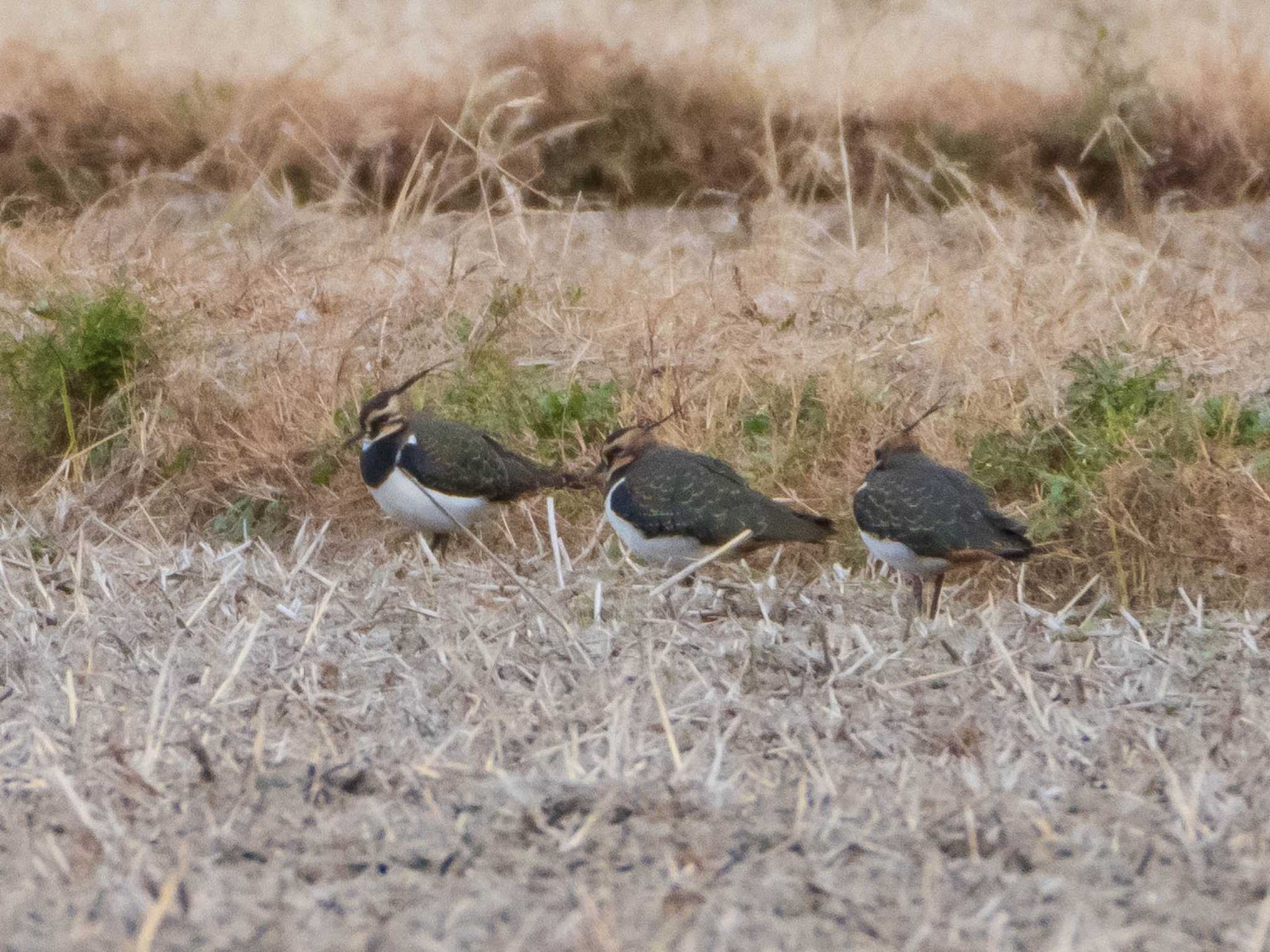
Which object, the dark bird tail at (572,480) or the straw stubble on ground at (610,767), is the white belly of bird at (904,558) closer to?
the straw stubble on ground at (610,767)

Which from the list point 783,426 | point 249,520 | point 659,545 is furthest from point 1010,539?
point 249,520

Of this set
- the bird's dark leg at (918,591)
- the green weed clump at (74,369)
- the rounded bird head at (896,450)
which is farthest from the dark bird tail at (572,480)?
the green weed clump at (74,369)

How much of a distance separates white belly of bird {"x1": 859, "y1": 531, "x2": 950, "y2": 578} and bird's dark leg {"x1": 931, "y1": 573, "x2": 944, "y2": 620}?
0.02 meters

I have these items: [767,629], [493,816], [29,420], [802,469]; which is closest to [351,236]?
[29,420]

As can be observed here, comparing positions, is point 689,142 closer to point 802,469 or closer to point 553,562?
point 802,469

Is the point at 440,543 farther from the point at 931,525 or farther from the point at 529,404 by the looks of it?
the point at 931,525

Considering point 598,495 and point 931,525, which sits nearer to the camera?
point 931,525

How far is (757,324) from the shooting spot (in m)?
7.35

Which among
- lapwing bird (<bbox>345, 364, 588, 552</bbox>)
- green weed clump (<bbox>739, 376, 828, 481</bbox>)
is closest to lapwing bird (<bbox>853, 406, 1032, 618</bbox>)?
green weed clump (<bbox>739, 376, 828, 481</bbox>)

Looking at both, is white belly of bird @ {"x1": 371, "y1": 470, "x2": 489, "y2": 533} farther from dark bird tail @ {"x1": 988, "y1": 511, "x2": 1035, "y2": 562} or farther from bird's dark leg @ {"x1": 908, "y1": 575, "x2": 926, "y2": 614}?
dark bird tail @ {"x1": 988, "y1": 511, "x2": 1035, "y2": 562}

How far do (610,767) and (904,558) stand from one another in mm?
2029

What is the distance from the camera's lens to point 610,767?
3.30 meters

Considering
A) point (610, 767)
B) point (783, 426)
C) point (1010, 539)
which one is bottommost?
point (783, 426)

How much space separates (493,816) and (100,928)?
28.9 inches
